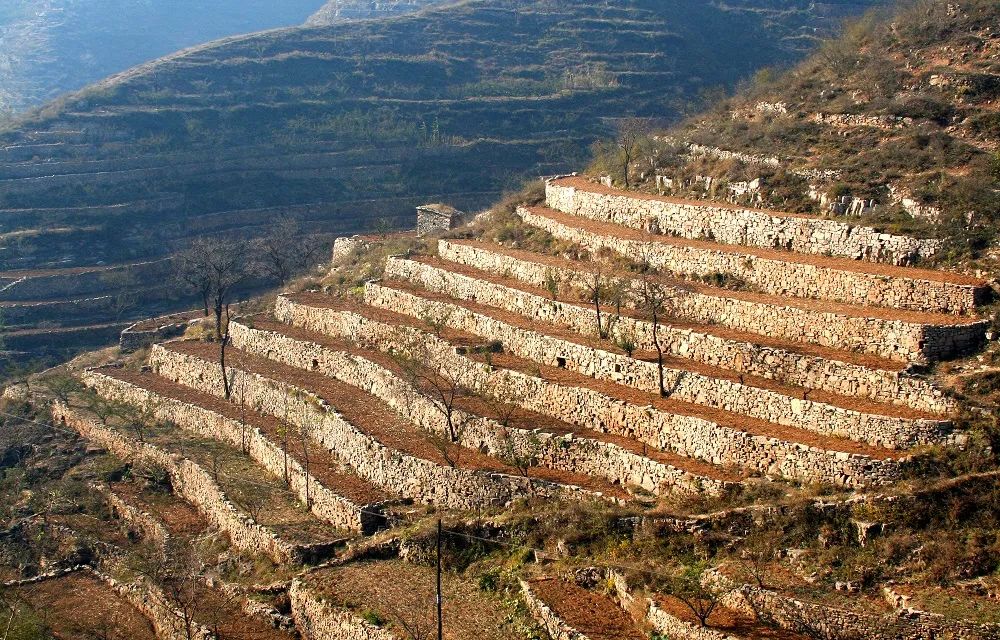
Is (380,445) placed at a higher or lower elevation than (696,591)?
lower

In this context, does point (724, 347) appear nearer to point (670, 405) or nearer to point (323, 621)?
point (670, 405)

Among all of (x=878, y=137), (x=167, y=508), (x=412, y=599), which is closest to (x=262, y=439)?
(x=167, y=508)

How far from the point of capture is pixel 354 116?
98.2m

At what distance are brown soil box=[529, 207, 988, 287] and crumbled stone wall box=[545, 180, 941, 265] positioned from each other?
0.86 ft

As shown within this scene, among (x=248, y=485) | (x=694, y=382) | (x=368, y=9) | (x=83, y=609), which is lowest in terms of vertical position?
(x=83, y=609)

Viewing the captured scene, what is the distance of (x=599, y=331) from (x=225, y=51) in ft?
291

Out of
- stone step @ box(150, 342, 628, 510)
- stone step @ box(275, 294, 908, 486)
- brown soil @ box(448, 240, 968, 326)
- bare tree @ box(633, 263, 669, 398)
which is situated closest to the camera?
stone step @ box(275, 294, 908, 486)

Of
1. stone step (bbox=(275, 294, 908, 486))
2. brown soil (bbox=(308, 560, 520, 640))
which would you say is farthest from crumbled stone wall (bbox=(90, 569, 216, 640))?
stone step (bbox=(275, 294, 908, 486))

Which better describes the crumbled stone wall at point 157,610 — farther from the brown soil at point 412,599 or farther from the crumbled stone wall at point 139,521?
the brown soil at point 412,599

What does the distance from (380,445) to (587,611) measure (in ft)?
32.2

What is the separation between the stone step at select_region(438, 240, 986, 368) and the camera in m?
26.5

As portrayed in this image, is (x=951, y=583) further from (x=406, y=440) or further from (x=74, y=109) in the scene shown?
(x=74, y=109)

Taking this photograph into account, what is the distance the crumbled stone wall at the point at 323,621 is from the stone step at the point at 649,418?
754 centimetres

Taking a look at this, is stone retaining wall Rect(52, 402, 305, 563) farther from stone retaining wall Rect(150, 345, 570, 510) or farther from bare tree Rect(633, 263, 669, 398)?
bare tree Rect(633, 263, 669, 398)
